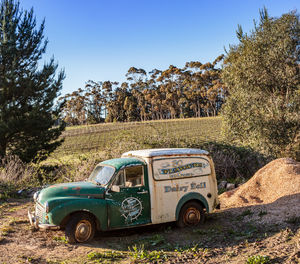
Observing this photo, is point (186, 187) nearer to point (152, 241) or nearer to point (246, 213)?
point (152, 241)

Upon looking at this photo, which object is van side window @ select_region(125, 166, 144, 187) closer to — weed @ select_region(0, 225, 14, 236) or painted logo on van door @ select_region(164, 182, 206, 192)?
painted logo on van door @ select_region(164, 182, 206, 192)

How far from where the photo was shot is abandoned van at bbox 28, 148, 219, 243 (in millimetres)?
5770

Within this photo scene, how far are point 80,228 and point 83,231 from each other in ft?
0.33

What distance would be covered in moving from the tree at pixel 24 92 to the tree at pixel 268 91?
40.3 ft

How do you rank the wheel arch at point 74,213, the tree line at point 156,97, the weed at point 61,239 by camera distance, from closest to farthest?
the wheel arch at point 74,213, the weed at point 61,239, the tree line at point 156,97

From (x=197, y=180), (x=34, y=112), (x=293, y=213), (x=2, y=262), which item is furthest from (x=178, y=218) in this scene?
(x=34, y=112)

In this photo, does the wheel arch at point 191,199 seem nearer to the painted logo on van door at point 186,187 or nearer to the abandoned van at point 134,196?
the abandoned van at point 134,196

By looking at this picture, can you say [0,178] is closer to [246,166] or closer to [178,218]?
[178,218]

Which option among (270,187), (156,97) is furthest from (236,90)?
(156,97)

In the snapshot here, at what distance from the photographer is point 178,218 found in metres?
6.72

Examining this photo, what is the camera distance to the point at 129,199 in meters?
6.21

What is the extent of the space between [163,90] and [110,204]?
76.5 meters

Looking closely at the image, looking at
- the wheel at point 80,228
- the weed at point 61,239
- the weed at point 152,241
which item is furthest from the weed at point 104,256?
the weed at point 61,239

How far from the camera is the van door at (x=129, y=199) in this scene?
608 cm
